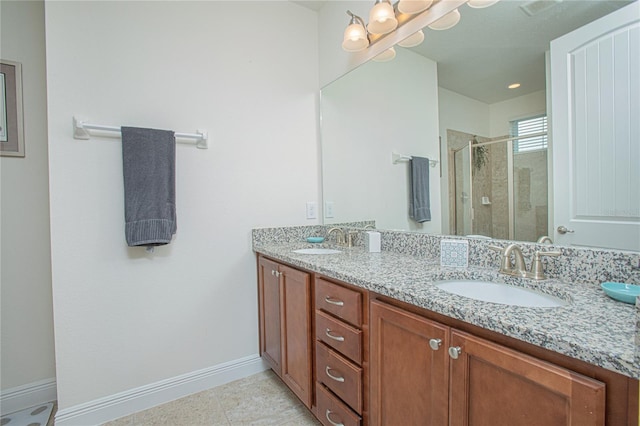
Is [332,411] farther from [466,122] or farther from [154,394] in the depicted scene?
[466,122]

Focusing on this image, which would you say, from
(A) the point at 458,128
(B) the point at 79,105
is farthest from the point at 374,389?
(B) the point at 79,105

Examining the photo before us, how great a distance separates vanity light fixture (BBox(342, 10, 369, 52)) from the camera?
5.60 feet

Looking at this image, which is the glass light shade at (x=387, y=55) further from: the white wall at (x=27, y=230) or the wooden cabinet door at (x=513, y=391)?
the white wall at (x=27, y=230)

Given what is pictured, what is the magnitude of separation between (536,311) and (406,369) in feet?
1.35

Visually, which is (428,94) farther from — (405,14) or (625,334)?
(625,334)

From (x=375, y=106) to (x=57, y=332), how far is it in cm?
212

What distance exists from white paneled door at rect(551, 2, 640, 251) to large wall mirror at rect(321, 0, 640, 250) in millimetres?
35

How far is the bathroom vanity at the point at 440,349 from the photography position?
1.82 ft

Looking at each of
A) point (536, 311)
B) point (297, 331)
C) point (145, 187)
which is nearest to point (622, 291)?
point (536, 311)

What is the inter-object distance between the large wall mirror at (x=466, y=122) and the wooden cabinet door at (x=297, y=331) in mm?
664

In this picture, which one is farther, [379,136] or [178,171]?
[379,136]

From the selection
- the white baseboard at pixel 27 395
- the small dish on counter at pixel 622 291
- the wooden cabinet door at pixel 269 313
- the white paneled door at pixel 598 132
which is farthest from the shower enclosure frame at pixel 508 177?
the white baseboard at pixel 27 395

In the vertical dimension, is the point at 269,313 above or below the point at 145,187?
below

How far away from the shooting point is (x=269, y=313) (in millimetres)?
1805
